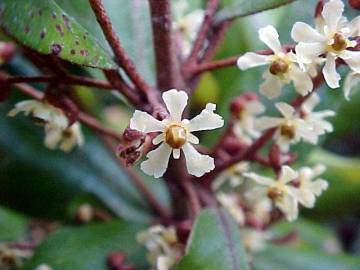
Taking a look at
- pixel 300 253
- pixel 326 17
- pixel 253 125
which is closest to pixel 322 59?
pixel 326 17

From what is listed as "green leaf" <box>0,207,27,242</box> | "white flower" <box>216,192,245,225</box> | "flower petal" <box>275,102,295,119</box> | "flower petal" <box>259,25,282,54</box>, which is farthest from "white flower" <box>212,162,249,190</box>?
"green leaf" <box>0,207,27,242</box>

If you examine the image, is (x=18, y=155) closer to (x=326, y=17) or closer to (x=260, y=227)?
(x=260, y=227)

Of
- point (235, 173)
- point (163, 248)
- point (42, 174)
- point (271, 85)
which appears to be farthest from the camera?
point (42, 174)

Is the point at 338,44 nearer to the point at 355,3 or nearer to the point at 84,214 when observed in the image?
the point at 355,3

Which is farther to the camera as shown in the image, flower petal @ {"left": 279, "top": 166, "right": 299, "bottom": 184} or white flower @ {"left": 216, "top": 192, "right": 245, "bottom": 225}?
white flower @ {"left": 216, "top": 192, "right": 245, "bottom": 225}

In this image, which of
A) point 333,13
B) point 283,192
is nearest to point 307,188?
point 283,192

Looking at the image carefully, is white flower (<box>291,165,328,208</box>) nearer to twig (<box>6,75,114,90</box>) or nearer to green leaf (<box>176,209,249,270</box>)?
green leaf (<box>176,209,249,270</box>)
